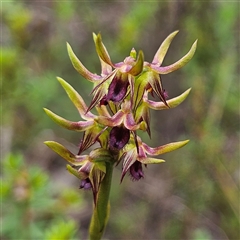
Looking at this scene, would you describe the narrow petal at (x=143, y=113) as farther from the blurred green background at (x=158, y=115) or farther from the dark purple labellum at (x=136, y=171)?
the blurred green background at (x=158, y=115)

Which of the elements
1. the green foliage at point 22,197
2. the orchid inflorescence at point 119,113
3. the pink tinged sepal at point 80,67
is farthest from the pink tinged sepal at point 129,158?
the green foliage at point 22,197

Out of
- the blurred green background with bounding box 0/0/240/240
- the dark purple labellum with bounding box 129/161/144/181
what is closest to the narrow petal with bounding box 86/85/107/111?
the dark purple labellum with bounding box 129/161/144/181

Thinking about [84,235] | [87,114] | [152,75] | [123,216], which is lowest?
[84,235]

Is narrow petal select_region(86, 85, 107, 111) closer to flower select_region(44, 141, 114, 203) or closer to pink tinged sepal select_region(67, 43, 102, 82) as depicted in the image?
pink tinged sepal select_region(67, 43, 102, 82)

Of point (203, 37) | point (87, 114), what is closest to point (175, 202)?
point (203, 37)

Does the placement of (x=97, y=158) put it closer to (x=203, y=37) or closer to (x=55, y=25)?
(x=203, y=37)

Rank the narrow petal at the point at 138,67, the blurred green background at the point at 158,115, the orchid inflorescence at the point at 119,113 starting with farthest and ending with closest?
the blurred green background at the point at 158,115, the orchid inflorescence at the point at 119,113, the narrow petal at the point at 138,67

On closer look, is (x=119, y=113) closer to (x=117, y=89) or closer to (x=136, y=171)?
(x=117, y=89)

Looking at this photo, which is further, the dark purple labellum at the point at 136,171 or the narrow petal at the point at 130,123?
the dark purple labellum at the point at 136,171
